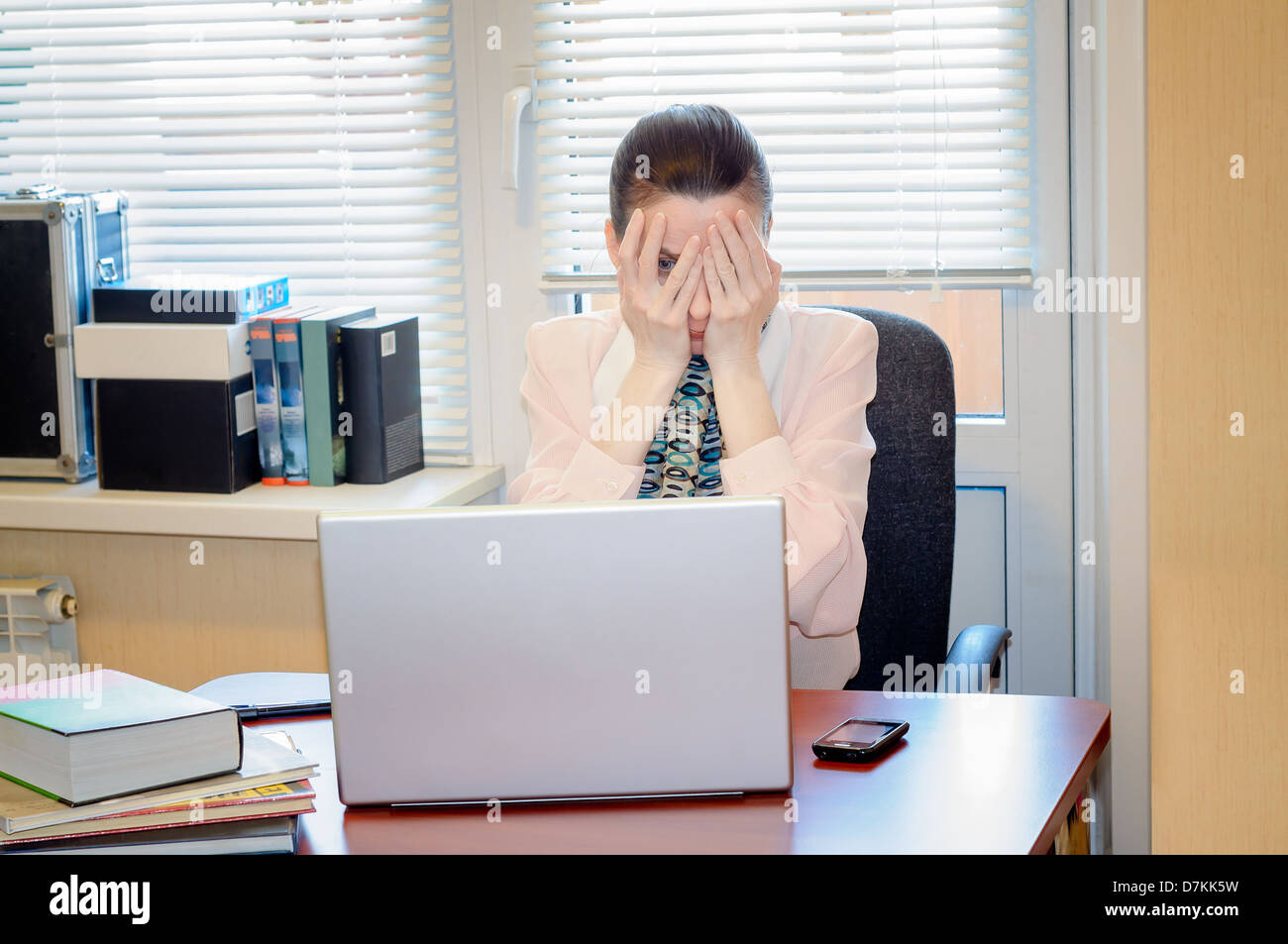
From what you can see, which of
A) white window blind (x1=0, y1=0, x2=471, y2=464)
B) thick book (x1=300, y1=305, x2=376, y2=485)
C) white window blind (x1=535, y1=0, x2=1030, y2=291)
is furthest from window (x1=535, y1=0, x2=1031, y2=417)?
thick book (x1=300, y1=305, x2=376, y2=485)

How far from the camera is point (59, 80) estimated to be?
2547 mm

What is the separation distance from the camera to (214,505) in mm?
2209

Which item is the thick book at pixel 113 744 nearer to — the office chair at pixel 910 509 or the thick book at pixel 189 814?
the thick book at pixel 189 814

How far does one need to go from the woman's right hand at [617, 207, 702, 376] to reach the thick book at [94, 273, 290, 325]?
35.4 inches

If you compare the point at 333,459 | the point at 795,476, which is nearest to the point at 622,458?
the point at 795,476

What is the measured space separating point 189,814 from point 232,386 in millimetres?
1380

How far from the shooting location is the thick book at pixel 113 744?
970 millimetres

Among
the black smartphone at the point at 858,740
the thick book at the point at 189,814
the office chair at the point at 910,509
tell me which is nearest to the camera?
the thick book at the point at 189,814

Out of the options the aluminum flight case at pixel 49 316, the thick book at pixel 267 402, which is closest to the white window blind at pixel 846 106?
the thick book at pixel 267 402

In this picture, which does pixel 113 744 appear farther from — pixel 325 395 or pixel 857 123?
pixel 857 123

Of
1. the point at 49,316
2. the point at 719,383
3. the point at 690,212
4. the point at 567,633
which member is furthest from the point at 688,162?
the point at 49,316

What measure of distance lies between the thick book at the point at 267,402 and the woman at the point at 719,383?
0.73 metres

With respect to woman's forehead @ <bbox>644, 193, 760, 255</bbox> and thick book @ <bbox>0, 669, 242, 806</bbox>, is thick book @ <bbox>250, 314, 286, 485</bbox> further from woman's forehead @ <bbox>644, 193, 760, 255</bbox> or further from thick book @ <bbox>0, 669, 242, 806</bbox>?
thick book @ <bbox>0, 669, 242, 806</bbox>
